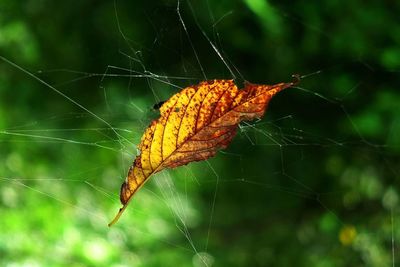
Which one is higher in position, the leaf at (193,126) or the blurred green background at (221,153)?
the leaf at (193,126)

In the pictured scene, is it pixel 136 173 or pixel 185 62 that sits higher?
pixel 136 173

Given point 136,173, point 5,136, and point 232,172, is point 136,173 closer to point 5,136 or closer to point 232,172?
point 232,172

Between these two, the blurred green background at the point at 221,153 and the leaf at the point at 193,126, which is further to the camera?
the blurred green background at the point at 221,153

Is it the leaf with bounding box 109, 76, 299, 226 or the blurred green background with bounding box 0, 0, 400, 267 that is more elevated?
the leaf with bounding box 109, 76, 299, 226

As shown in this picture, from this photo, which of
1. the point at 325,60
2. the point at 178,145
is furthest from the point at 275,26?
the point at 178,145

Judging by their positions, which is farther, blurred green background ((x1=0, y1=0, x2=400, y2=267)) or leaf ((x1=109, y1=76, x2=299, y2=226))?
blurred green background ((x1=0, y1=0, x2=400, y2=267))
